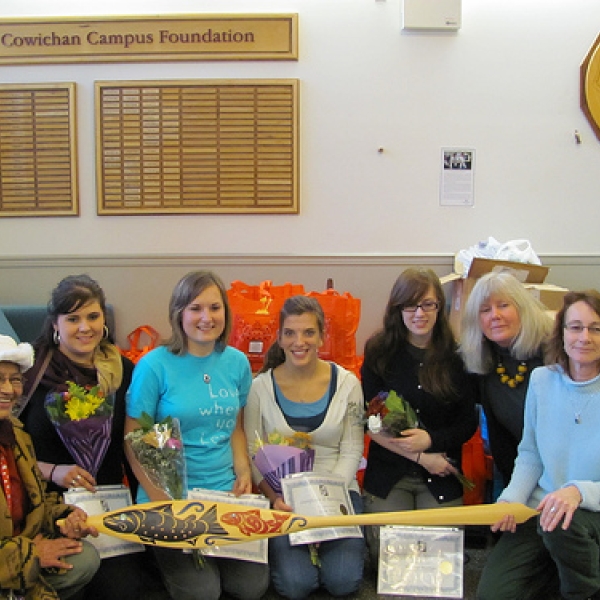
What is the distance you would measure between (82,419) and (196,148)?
2444 millimetres

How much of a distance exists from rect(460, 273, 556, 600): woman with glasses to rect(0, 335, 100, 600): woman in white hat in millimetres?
1480

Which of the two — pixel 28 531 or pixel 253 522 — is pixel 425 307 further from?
pixel 28 531

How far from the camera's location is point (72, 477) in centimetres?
210

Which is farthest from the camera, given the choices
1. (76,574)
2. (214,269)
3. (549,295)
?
(214,269)

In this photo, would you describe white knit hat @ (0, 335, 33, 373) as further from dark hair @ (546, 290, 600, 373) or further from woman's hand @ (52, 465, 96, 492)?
dark hair @ (546, 290, 600, 373)

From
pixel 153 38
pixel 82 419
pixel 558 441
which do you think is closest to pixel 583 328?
pixel 558 441

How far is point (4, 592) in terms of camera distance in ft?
5.67

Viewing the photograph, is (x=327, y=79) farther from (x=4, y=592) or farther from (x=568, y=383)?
(x=4, y=592)

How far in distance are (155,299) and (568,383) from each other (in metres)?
2.78

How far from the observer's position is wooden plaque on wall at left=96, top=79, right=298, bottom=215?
4082 mm

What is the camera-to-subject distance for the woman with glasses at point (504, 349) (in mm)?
2402

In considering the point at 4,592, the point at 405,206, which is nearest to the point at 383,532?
the point at 4,592

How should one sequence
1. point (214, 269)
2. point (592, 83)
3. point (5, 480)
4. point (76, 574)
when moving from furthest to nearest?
1. point (214, 269)
2. point (592, 83)
3. point (76, 574)
4. point (5, 480)

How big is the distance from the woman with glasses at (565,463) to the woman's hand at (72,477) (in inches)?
51.9
